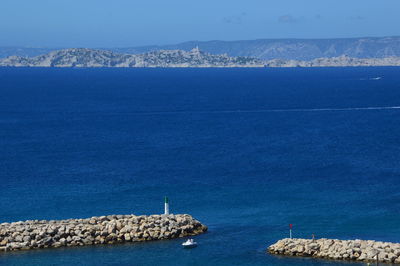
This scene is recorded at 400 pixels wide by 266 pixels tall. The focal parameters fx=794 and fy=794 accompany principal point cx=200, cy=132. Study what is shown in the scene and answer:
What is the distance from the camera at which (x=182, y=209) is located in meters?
53.8

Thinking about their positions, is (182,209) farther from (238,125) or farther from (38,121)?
(38,121)

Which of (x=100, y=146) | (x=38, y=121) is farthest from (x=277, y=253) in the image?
(x=38, y=121)

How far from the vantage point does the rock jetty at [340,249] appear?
40.2 metres

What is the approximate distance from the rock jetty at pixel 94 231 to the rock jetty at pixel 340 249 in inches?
245

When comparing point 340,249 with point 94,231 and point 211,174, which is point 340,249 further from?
point 211,174

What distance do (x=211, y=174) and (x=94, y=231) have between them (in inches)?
938

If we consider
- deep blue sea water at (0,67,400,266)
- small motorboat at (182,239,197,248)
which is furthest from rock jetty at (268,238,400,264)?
small motorboat at (182,239,197,248)

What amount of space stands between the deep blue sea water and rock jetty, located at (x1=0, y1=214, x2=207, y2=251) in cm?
80

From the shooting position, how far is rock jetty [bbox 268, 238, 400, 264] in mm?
40156

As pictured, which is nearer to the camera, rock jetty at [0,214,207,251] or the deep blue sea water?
rock jetty at [0,214,207,251]

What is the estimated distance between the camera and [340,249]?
41.1 meters

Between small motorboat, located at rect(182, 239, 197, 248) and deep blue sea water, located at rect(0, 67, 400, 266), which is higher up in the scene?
deep blue sea water, located at rect(0, 67, 400, 266)

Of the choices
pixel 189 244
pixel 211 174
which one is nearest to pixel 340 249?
pixel 189 244

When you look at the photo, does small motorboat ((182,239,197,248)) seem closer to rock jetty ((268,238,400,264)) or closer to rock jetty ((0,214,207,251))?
rock jetty ((0,214,207,251))
